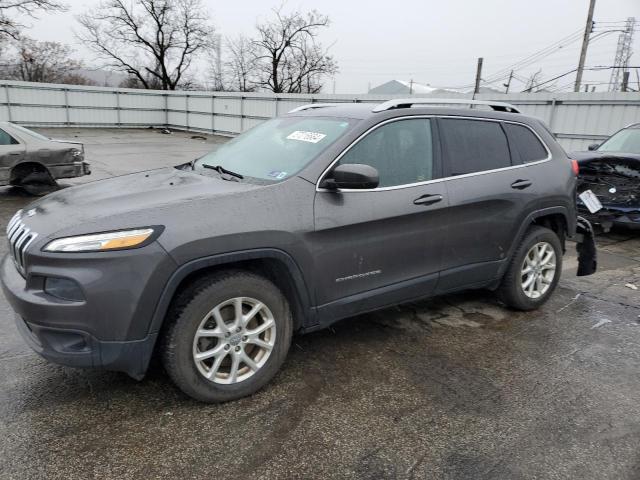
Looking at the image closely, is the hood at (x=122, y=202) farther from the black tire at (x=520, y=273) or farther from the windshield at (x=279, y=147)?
the black tire at (x=520, y=273)

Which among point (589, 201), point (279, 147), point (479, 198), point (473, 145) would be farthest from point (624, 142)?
point (279, 147)

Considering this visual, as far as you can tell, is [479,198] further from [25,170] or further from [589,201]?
[25,170]

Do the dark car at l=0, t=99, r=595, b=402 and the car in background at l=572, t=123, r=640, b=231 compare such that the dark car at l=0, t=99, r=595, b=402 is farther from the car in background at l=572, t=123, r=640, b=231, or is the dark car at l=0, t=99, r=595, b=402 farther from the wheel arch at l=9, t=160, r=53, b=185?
the wheel arch at l=9, t=160, r=53, b=185

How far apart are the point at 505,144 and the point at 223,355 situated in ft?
9.61

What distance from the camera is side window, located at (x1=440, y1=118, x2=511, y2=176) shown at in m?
3.85

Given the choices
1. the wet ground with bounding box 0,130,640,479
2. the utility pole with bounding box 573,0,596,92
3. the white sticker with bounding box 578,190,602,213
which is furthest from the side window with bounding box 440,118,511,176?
the utility pole with bounding box 573,0,596,92

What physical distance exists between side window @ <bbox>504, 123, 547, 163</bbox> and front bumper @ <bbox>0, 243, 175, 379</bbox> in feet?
10.3

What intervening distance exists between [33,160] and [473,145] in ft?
26.8

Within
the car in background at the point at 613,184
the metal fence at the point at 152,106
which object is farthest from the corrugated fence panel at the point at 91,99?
Answer: the car in background at the point at 613,184

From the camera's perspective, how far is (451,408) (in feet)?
9.89

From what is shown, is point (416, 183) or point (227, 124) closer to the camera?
point (416, 183)

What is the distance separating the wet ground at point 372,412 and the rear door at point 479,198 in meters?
0.57

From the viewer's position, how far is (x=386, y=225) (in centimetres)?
339

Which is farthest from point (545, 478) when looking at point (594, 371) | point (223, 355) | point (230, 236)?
point (230, 236)
